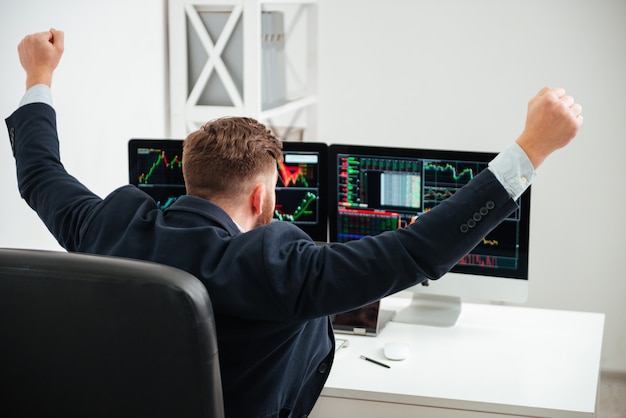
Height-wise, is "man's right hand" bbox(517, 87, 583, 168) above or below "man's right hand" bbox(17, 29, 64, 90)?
below

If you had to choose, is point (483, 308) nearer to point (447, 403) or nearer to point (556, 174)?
point (447, 403)

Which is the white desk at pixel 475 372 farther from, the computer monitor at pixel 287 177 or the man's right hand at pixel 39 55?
the man's right hand at pixel 39 55

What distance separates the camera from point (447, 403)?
179 centimetres

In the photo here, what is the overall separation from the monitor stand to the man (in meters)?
0.79

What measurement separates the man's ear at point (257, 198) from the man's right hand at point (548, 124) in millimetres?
469

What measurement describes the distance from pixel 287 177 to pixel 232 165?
0.94m

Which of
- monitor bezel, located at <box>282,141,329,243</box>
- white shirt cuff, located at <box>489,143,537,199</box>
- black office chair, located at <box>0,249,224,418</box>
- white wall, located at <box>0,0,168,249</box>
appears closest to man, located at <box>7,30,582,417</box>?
white shirt cuff, located at <box>489,143,537,199</box>

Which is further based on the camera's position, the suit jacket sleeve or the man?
the suit jacket sleeve

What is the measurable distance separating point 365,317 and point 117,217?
105cm

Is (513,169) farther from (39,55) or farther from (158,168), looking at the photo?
(158,168)

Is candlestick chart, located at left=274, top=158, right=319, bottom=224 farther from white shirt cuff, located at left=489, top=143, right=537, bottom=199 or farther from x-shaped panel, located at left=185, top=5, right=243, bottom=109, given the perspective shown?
white shirt cuff, located at left=489, top=143, right=537, bottom=199

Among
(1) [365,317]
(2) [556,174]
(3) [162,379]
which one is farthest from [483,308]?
(3) [162,379]

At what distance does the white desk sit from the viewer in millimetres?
1794

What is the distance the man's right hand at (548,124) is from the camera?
1.10m
